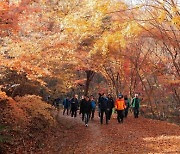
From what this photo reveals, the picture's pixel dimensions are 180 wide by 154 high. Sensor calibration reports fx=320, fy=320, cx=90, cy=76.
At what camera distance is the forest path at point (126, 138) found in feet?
37.3

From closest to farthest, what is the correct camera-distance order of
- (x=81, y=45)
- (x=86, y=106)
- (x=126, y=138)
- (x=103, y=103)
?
(x=126, y=138)
(x=86, y=106)
(x=103, y=103)
(x=81, y=45)

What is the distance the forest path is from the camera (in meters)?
11.4

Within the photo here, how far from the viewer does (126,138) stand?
13.3 m

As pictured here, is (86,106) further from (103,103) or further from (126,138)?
(126,138)

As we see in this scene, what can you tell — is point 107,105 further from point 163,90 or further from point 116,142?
point 163,90

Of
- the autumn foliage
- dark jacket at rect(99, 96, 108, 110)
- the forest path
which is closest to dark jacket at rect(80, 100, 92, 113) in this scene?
dark jacket at rect(99, 96, 108, 110)

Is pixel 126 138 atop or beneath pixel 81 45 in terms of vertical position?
beneath

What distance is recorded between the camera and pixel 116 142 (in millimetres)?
12570

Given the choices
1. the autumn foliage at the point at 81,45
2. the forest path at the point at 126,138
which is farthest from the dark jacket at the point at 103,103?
the autumn foliage at the point at 81,45

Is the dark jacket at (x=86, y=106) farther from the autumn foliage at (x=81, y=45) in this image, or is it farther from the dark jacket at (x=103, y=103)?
the autumn foliage at (x=81, y=45)

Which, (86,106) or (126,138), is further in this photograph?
(86,106)

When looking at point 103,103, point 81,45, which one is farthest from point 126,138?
point 81,45

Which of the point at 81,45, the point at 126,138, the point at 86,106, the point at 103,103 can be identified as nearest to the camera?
the point at 126,138

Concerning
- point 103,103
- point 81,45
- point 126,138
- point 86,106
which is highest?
point 81,45
